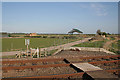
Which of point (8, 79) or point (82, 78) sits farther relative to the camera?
point (82, 78)

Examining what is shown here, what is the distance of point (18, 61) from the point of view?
260 inches

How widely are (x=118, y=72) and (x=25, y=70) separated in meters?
4.28

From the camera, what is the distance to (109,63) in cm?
656

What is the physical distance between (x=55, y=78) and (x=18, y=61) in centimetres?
337

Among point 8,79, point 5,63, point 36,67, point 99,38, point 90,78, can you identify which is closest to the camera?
point 8,79

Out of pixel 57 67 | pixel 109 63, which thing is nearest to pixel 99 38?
pixel 109 63

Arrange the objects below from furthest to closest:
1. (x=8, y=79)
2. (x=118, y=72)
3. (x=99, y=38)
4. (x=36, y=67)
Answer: (x=99, y=38), (x=36, y=67), (x=118, y=72), (x=8, y=79)

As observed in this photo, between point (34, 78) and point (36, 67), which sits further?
point (36, 67)

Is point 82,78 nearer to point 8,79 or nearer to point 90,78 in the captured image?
point 90,78

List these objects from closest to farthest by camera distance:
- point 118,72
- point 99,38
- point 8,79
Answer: point 8,79 → point 118,72 → point 99,38

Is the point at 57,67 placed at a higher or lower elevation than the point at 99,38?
lower

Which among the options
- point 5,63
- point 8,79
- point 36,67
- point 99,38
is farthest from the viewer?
point 99,38

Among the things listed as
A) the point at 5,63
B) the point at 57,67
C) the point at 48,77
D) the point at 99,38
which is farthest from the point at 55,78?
the point at 99,38

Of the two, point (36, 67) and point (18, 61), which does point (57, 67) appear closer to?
point (36, 67)
